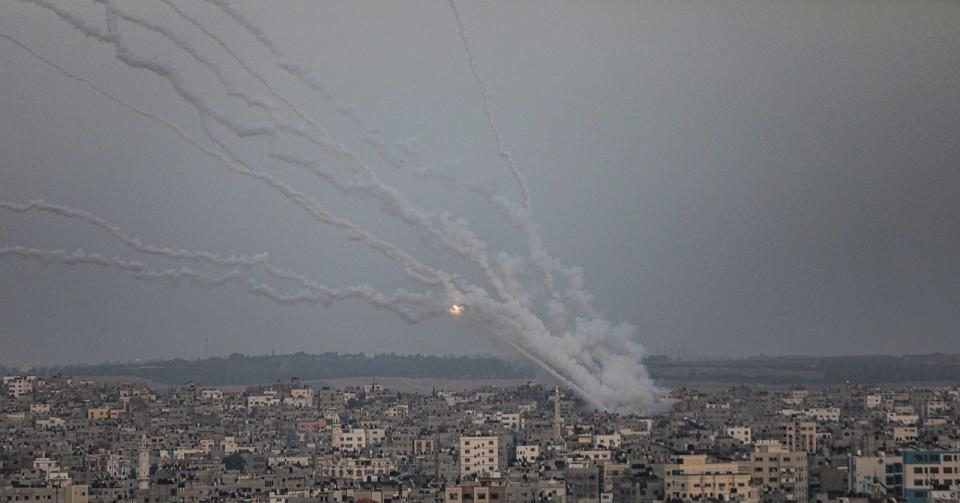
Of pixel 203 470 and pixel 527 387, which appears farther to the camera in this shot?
pixel 527 387

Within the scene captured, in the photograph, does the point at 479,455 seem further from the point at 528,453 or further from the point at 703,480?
the point at 703,480

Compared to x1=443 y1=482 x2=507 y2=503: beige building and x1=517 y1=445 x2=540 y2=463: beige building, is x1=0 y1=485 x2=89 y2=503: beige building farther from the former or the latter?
x1=517 y1=445 x2=540 y2=463: beige building

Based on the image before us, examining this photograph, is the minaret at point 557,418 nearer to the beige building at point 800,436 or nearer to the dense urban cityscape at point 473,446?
the dense urban cityscape at point 473,446

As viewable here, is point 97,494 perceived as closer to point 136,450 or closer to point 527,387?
point 136,450

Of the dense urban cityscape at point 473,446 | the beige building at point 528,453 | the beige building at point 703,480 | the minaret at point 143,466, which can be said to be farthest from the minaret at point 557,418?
the beige building at point 703,480

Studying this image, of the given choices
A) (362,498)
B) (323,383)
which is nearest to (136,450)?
(362,498)

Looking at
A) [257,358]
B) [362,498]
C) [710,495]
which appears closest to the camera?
[710,495]
